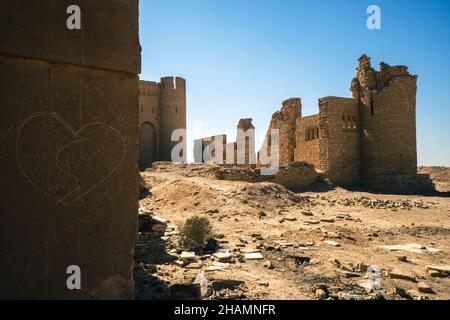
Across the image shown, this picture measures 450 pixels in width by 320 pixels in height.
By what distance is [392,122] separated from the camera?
65.4 feet

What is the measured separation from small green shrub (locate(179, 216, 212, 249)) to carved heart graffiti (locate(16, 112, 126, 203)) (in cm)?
383

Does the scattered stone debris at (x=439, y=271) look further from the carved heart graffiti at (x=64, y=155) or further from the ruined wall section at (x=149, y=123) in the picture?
the ruined wall section at (x=149, y=123)

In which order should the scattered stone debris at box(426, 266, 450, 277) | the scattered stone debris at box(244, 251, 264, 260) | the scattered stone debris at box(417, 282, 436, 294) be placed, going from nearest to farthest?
the scattered stone debris at box(417, 282, 436, 294), the scattered stone debris at box(426, 266, 450, 277), the scattered stone debris at box(244, 251, 264, 260)

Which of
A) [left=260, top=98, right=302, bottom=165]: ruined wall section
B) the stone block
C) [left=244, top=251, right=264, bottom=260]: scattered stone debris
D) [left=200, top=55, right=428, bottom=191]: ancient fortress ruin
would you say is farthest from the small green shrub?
[left=260, top=98, right=302, bottom=165]: ruined wall section

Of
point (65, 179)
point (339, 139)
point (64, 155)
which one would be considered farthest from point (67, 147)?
point (339, 139)

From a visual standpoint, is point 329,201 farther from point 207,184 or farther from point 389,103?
point 389,103

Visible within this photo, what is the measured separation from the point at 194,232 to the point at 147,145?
22.5 metres

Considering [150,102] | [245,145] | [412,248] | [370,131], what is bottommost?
[412,248]

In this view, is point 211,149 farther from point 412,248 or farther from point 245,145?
point 412,248

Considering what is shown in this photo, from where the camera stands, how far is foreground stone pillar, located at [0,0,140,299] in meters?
3.00

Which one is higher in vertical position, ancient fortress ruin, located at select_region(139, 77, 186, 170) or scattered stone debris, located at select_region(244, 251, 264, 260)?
ancient fortress ruin, located at select_region(139, 77, 186, 170)

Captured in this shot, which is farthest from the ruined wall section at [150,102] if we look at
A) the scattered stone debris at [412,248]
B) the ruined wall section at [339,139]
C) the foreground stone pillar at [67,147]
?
the foreground stone pillar at [67,147]

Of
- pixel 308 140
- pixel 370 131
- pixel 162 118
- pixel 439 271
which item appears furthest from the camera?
pixel 162 118

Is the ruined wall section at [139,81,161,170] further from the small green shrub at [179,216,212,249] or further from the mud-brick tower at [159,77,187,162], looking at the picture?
the small green shrub at [179,216,212,249]
